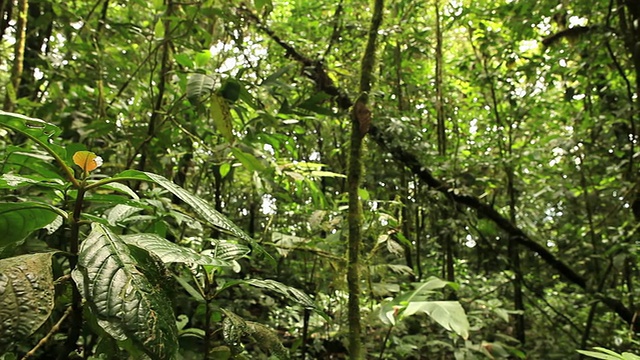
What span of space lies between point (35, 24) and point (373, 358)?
241 centimetres

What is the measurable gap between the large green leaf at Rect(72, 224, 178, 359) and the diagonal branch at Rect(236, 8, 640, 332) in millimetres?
2006

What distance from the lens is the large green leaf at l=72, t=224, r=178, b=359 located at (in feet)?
1.64

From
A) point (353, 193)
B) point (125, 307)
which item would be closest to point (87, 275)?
point (125, 307)

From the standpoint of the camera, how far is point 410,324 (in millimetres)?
2520

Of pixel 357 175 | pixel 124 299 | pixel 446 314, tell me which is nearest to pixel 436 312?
pixel 446 314

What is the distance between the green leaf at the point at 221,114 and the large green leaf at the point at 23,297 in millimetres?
764

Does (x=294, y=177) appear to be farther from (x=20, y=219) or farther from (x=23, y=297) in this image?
(x=23, y=297)

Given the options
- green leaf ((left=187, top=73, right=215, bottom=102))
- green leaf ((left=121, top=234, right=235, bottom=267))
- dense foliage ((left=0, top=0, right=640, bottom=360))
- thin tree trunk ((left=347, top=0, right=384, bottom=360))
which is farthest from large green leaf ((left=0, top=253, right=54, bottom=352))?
thin tree trunk ((left=347, top=0, right=384, bottom=360))

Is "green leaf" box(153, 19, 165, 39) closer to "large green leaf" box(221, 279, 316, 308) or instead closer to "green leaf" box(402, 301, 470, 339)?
"large green leaf" box(221, 279, 316, 308)

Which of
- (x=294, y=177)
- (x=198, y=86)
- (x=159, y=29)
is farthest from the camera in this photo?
(x=159, y=29)

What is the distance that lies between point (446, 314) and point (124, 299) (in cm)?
109

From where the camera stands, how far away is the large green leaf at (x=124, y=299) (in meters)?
0.50

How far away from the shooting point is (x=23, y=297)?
1.59ft

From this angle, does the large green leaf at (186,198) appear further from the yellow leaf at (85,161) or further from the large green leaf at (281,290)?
the large green leaf at (281,290)
